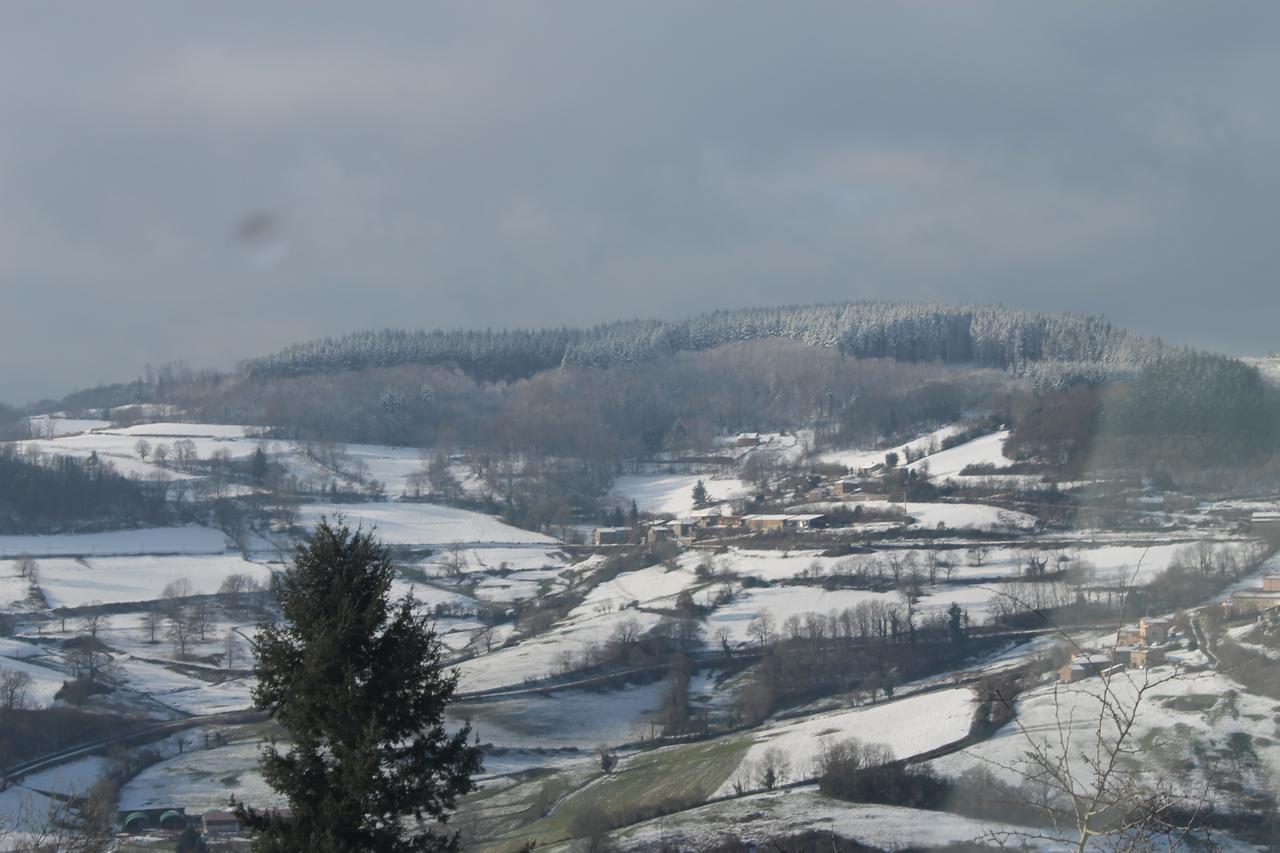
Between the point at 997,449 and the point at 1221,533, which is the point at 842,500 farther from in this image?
the point at 1221,533

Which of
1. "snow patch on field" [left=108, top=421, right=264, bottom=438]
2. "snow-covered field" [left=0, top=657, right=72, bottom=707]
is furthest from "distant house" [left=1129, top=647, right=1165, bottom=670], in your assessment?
"snow patch on field" [left=108, top=421, right=264, bottom=438]

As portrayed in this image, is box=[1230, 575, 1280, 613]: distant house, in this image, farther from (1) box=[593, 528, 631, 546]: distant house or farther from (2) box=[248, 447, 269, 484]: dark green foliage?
(2) box=[248, 447, 269, 484]: dark green foliage

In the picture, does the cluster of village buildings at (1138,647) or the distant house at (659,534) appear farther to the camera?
the distant house at (659,534)

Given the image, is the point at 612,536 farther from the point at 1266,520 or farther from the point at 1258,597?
the point at 1258,597

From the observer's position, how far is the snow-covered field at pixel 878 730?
30.2m

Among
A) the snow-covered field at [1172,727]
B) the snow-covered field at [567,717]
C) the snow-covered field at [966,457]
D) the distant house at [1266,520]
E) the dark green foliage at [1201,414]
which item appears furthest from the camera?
the snow-covered field at [966,457]

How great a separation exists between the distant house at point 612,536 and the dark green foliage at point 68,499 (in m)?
24.9

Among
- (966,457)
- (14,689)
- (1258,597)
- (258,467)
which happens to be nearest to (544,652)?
(14,689)

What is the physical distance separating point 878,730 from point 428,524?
4393 centimetres

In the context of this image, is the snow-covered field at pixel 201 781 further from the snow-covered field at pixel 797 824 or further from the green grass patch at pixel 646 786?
the snow-covered field at pixel 797 824

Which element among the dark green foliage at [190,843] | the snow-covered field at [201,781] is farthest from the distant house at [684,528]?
the dark green foliage at [190,843]

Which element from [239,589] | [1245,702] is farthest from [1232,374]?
[239,589]

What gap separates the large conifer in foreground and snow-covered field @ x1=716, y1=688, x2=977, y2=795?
22383 millimetres

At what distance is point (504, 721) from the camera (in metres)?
38.5
